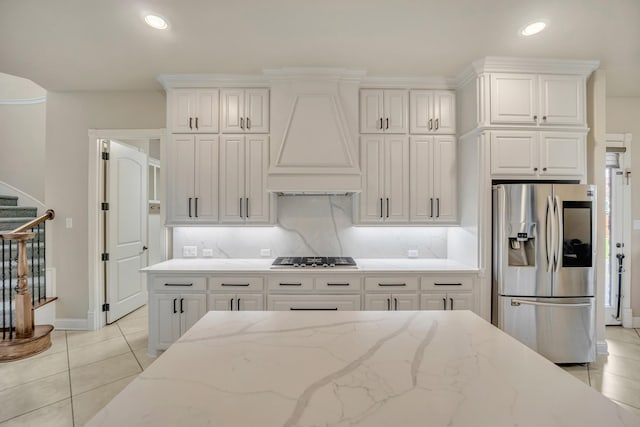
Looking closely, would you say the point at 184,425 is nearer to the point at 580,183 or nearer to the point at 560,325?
the point at 560,325

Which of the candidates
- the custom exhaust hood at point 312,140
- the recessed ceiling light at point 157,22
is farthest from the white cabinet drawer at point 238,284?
the recessed ceiling light at point 157,22

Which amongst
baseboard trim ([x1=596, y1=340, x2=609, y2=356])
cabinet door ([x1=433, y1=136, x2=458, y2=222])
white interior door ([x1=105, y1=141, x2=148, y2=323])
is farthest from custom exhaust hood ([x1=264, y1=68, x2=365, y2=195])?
baseboard trim ([x1=596, y1=340, x2=609, y2=356])

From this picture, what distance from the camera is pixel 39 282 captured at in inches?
137

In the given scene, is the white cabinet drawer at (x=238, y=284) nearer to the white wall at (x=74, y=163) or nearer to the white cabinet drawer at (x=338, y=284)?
the white cabinet drawer at (x=338, y=284)

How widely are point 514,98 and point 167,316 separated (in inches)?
153

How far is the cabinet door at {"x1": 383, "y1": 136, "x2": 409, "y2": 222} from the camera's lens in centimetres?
327

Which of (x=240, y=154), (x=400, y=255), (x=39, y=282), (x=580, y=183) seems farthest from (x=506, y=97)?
(x=39, y=282)

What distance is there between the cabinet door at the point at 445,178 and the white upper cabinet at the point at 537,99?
50 centimetres

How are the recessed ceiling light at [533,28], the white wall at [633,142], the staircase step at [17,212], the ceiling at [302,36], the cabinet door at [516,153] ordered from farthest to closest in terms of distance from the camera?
the staircase step at [17,212] < the white wall at [633,142] < the cabinet door at [516,153] < the recessed ceiling light at [533,28] < the ceiling at [302,36]

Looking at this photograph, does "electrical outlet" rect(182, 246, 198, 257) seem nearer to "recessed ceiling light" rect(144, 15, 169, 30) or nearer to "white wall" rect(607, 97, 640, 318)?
"recessed ceiling light" rect(144, 15, 169, 30)

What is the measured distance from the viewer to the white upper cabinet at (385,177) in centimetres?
327

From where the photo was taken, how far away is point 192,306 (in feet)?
9.59

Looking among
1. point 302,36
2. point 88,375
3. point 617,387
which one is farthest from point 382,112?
point 88,375

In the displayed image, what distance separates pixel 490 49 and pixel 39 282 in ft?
17.2
